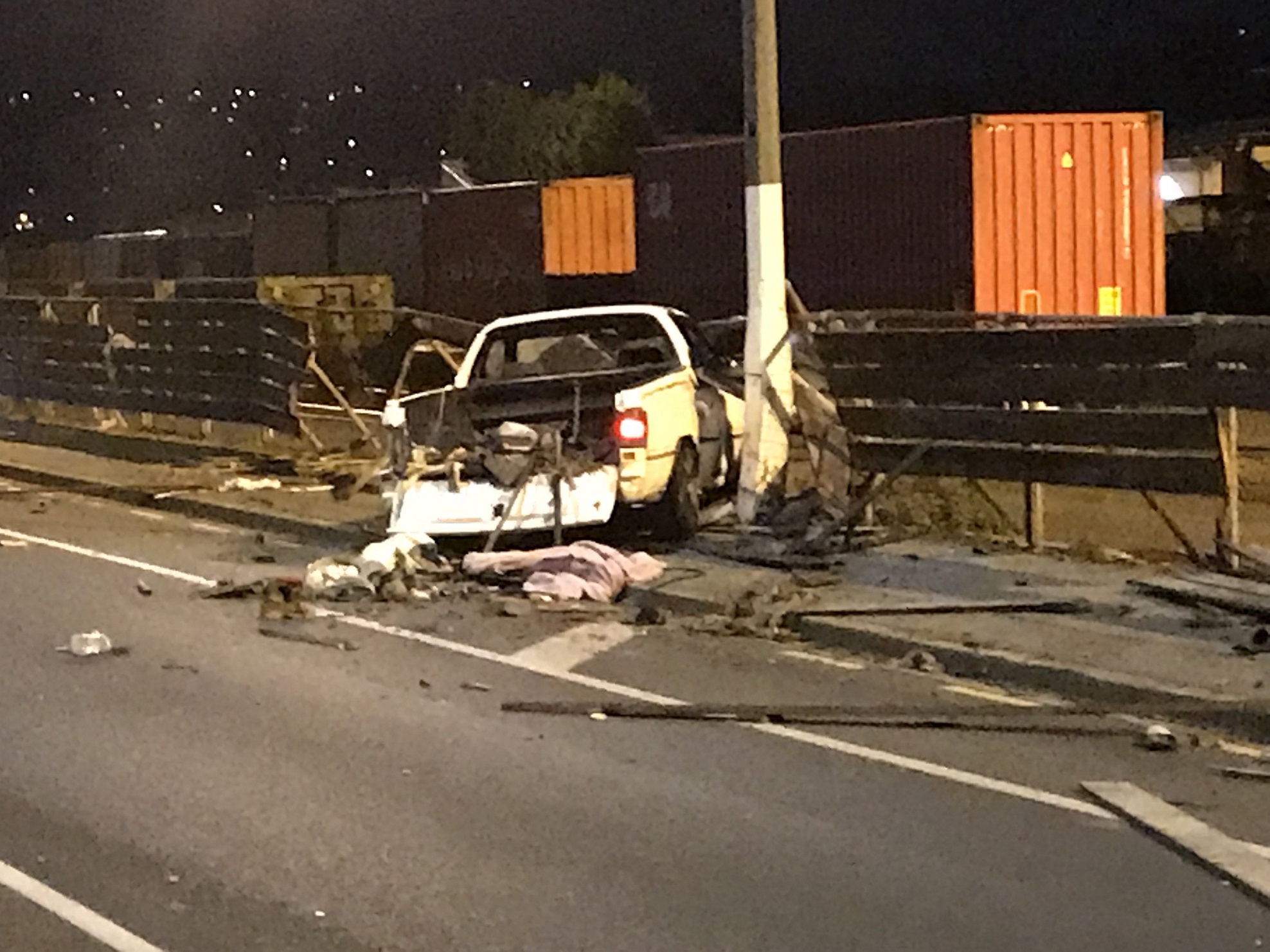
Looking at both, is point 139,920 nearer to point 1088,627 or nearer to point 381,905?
point 381,905

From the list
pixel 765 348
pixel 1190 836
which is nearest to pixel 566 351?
pixel 765 348

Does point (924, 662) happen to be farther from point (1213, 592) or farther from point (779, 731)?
point (1213, 592)

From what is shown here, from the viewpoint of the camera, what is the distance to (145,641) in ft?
35.7

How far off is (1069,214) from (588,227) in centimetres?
1447

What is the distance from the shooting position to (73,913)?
6230 millimetres

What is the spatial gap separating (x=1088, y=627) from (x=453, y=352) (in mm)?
9183

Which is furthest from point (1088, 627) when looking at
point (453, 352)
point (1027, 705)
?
point (453, 352)

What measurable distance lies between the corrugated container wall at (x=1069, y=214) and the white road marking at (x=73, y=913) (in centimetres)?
1622

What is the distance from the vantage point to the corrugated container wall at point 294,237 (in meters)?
39.2

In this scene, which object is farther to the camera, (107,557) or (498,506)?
(107,557)

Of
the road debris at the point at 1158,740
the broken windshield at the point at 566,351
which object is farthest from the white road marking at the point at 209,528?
the road debris at the point at 1158,740

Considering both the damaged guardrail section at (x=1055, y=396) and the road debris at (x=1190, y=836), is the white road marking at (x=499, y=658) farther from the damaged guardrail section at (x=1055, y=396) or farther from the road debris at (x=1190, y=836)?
the damaged guardrail section at (x=1055, y=396)

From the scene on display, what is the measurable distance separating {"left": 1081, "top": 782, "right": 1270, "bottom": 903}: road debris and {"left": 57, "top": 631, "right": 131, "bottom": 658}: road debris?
5563 mm

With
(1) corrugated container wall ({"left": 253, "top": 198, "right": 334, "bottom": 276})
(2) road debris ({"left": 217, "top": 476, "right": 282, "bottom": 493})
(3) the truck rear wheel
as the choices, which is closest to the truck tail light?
(3) the truck rear wheel
